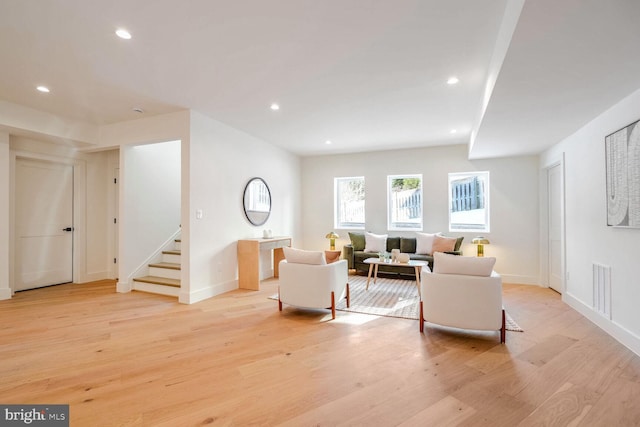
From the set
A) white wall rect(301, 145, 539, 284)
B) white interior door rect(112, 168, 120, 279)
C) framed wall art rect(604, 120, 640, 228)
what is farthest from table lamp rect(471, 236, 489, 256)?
white interior door rect(112, 168, 120, 279)

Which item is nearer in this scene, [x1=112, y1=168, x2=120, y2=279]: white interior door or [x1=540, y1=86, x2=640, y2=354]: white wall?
[x1=540, y1=86, x2=640, y2=354]: white wall

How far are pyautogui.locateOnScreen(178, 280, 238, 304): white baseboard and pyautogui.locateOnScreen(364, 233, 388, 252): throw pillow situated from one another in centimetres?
286

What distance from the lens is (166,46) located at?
258 cm

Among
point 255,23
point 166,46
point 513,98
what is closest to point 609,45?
point 513,98

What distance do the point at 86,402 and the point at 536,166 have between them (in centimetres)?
699

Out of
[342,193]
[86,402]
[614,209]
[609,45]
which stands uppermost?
[609,45]

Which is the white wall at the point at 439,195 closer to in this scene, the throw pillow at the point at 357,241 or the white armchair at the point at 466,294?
the throw pillow at the point at 357,241

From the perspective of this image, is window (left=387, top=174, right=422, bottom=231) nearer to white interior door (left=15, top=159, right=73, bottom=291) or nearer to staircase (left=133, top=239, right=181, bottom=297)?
staircase (left=133, top=239, right=181, bottom=297)

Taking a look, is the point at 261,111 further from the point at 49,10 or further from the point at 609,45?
the point at 609,45

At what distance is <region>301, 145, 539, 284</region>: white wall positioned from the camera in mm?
5504

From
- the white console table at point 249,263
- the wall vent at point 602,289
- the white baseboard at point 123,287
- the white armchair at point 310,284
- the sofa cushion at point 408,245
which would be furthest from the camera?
the sofa cushion at point 408,245

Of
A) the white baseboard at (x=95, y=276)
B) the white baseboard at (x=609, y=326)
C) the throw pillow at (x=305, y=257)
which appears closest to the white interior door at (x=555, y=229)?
the white baseboard at (x=609, y=326)

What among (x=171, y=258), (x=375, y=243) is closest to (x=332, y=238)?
(x=375, y=243)

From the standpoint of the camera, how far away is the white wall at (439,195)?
550cm
